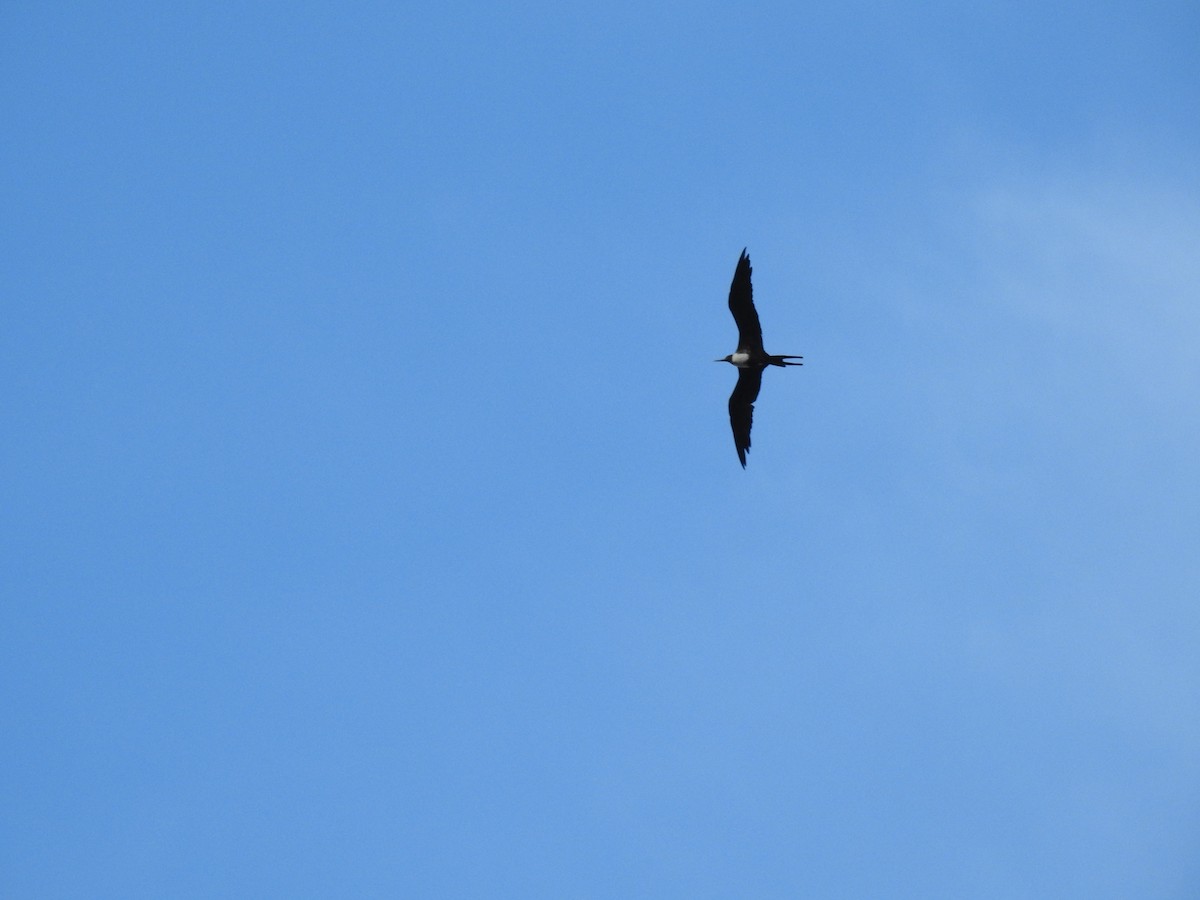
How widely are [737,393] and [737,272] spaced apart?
187 inches

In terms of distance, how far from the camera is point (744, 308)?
37406 millimetres

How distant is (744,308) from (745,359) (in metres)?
2.17

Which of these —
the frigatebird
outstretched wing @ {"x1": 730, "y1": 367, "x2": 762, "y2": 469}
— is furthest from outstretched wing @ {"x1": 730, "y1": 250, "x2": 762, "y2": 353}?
outstretched wing @ {"x1": 730, "y1": 367, "x2": 762, "y2": 469}

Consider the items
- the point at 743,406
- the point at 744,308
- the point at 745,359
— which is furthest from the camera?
the point at 743,406

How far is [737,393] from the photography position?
131 ft

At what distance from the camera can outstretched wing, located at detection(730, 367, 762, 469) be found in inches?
1556

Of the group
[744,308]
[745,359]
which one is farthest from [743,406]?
[744,308]

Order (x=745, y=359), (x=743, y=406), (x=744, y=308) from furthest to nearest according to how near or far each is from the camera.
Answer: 1. (x=743, y=406)
2. (x=745, y=359)
3. (x=744, y=308)

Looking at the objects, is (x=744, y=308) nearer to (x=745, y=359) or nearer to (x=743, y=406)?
(x=745, y=359)

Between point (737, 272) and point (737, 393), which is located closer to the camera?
point (737, 272)

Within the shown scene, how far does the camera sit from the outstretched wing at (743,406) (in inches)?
1556

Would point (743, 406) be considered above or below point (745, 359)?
below

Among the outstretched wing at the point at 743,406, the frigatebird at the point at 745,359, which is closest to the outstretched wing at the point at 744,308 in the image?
the frigatebird at the point at 745,359

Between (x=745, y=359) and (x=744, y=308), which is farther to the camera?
(x=745, y=359)
